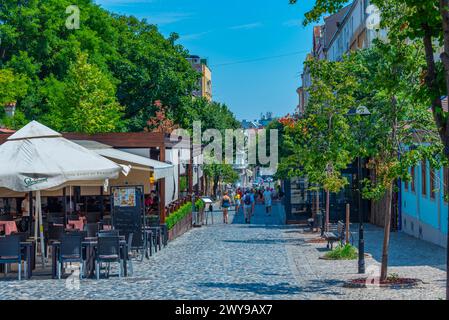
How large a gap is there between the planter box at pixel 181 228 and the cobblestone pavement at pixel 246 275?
0.92m

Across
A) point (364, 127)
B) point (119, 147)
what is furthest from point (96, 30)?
point (364, 127)

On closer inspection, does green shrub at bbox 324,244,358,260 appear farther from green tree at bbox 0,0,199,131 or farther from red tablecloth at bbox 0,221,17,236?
green tree at bbox 0,0,199,131

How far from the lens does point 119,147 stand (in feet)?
95.7

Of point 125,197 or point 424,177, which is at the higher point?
point 424,177

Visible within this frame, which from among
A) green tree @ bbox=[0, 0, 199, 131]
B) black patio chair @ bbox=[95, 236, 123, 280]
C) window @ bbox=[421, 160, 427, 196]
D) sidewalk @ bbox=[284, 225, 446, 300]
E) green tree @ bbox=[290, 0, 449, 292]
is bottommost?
sidewalk @ bbox=[284, 225, 446, 300]

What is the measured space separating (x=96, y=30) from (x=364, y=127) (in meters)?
44.5

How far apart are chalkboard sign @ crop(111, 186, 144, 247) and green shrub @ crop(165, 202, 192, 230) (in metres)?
5.74

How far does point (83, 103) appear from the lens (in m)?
47.9

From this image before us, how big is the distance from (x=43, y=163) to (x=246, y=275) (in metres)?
4.98

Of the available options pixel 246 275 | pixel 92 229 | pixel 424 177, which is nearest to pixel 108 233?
pixel 92 229

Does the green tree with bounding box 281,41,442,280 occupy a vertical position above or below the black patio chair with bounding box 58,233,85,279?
above

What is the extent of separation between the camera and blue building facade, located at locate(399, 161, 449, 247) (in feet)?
93.0

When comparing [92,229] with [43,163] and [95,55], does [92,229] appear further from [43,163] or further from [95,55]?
[95,55]

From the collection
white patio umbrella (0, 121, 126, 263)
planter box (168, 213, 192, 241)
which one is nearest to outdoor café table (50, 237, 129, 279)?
white patio umbrella (0, 121, 126, 263)
